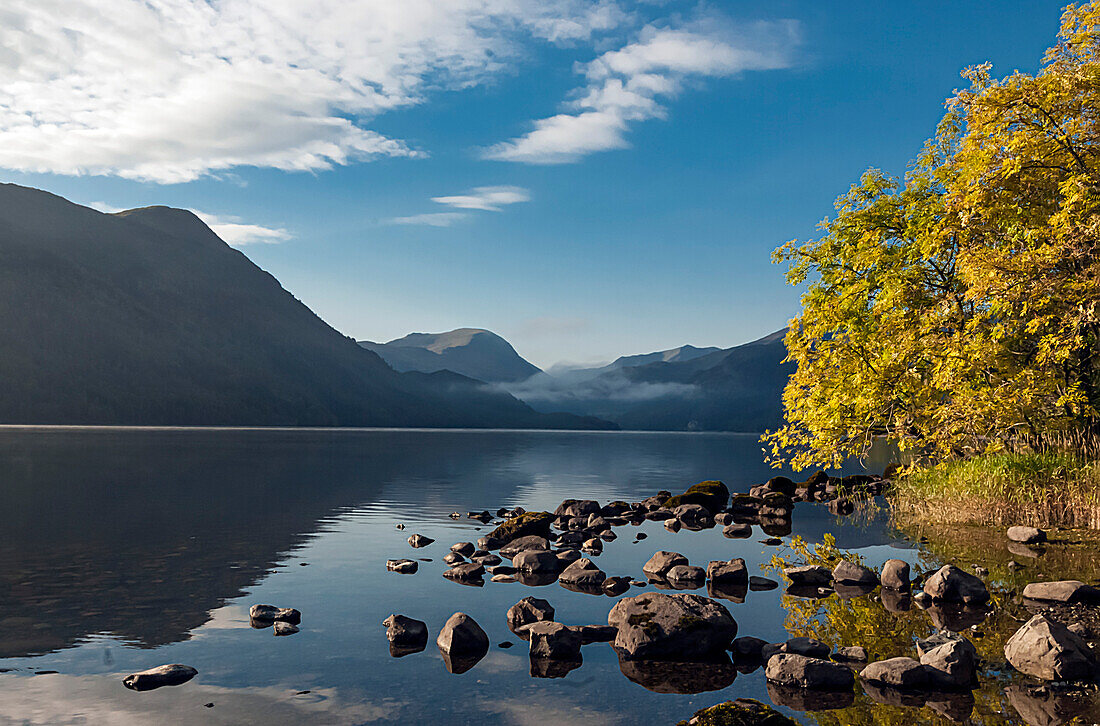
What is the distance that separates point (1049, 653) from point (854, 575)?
9.23 m

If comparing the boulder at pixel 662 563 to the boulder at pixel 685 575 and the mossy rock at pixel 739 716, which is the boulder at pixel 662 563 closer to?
the boulder at pixel 685 575

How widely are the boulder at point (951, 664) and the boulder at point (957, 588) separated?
576 centimetres

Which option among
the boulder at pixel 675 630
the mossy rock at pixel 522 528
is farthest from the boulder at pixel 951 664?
the mossy rock at pixel 522 528

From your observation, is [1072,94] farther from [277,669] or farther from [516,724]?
[277,669]

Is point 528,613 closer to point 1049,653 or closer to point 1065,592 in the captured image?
point 1049,653

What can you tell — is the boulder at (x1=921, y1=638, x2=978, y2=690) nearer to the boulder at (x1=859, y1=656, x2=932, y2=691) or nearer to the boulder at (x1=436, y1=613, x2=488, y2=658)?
the boulder at (x1=859, y1=656, x2=932, y2=691)

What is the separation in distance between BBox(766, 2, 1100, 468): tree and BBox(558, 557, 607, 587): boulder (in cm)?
1575

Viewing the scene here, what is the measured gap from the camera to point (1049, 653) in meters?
13.3

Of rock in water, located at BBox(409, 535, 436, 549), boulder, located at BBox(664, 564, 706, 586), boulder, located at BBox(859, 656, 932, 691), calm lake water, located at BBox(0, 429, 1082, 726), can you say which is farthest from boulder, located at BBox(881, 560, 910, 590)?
rock in water, located at BBox(409, 535, 436, 549)

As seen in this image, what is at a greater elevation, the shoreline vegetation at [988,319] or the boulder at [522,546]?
the shoreline vegetation at [988,319]

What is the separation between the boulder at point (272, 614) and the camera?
1864 centimetres

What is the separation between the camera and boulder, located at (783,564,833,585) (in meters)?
22.8

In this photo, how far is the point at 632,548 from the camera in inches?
1219

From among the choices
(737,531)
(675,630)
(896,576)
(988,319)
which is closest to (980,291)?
(988,319)
